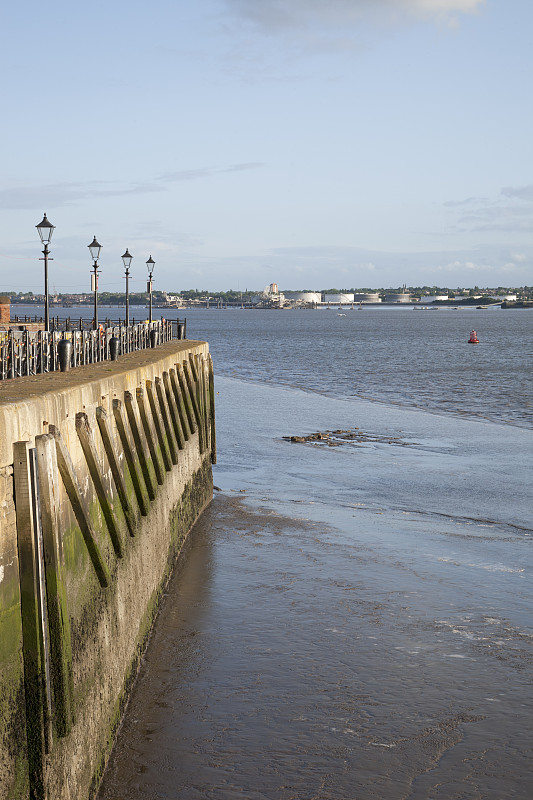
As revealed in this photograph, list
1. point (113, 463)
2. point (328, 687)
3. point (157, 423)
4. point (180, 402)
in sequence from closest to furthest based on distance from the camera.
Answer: point (113, 463) → point (328, 687) → point (157, 423) → point (180, 402)

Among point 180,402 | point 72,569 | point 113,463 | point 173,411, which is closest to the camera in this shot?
point 72,569

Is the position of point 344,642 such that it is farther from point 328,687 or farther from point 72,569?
point 72,569

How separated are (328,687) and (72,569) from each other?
432 cm

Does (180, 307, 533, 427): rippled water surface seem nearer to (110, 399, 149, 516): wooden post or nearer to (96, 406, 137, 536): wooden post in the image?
(110, 399, 149, 516): wooden post

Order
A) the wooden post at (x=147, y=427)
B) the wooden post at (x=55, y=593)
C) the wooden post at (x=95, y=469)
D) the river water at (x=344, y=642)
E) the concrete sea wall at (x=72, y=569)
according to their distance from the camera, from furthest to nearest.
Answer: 1. the wooden post at (x=147, y=427)
2. the river water at (x=344, y=642)
3. the wooden post at (x=95, y=469)
4. the wooden post at (x=55, y=593)
5. the concrete sea wall at (x=72, y=569)

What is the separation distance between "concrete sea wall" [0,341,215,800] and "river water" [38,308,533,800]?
748mm

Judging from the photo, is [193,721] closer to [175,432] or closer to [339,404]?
[175,432]

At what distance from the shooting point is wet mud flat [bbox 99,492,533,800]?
355 inches

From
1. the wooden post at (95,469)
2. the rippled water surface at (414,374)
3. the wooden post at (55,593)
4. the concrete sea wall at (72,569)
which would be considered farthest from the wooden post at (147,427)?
the rippled water surface at (414,374)

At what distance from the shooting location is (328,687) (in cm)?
1096

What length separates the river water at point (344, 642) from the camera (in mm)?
9164

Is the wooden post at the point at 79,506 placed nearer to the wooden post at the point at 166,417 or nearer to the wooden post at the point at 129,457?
the wooden post at the point at 129,457

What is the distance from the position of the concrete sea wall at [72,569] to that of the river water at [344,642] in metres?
0.75

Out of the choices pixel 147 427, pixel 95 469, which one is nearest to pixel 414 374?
pixel 147 427
